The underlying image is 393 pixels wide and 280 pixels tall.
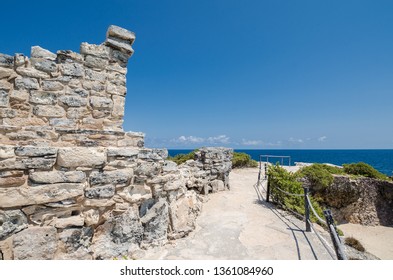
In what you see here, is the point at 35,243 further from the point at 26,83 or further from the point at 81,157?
the point at 26,83

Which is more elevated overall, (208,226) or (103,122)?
(103,122)

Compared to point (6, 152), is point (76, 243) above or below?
below

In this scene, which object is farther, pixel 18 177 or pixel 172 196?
pixel 172 196

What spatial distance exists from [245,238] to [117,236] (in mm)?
2624

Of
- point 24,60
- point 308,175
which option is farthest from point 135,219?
point 308,175

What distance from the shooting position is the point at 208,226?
5074 millimetres

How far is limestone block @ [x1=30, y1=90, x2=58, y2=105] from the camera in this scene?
3.42 metres

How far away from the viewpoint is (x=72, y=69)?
3.68 m

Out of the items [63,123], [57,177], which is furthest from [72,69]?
[57,177]

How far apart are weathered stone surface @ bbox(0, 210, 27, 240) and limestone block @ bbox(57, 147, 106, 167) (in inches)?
29.6

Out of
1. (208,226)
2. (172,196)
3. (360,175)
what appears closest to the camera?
(172,196)

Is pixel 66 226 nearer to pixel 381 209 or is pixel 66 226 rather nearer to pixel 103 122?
pixel 103 122

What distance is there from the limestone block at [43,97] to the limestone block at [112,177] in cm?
150
